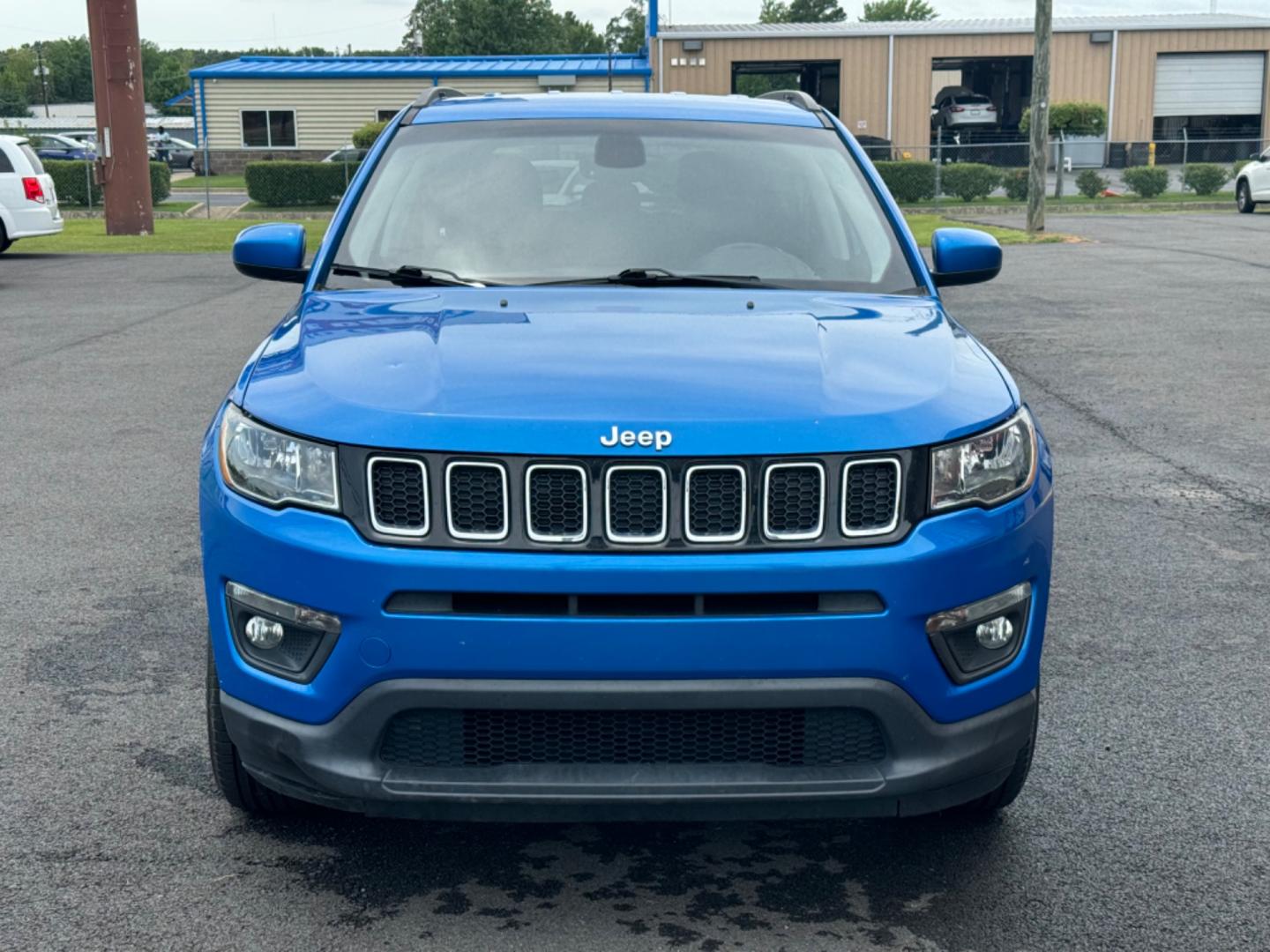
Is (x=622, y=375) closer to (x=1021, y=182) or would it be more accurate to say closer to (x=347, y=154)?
(x=1021, y=182)

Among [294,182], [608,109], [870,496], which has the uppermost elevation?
[608,109]

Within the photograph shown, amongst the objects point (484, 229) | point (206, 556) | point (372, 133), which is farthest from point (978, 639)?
point (372, 133)

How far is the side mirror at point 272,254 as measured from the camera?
463 cm

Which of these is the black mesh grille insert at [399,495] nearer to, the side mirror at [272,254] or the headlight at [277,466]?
the headlight at [277,466]

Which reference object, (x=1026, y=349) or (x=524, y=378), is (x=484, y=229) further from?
(x=1026, y=349)

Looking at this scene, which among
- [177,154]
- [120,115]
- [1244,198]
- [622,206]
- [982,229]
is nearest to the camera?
[622,206]

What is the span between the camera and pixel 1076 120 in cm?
4750

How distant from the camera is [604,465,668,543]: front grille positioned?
293 centimetres

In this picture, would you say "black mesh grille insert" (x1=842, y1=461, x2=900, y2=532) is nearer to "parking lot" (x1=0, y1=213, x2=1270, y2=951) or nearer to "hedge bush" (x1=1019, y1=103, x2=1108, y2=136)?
"parking lot" (x1=0, y1=213, x2=1270, y2=951)

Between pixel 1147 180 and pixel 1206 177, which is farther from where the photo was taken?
pixel 1206 177

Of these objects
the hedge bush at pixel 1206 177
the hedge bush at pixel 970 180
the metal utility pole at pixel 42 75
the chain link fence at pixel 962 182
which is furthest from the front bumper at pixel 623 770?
the metal utility pole at pixel 42 75

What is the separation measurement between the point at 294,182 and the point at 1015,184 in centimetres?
1713

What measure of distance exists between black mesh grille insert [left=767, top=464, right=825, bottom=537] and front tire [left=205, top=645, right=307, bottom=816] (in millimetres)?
1252

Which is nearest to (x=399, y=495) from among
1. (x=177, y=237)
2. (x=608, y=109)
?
(x=608, y=109)
